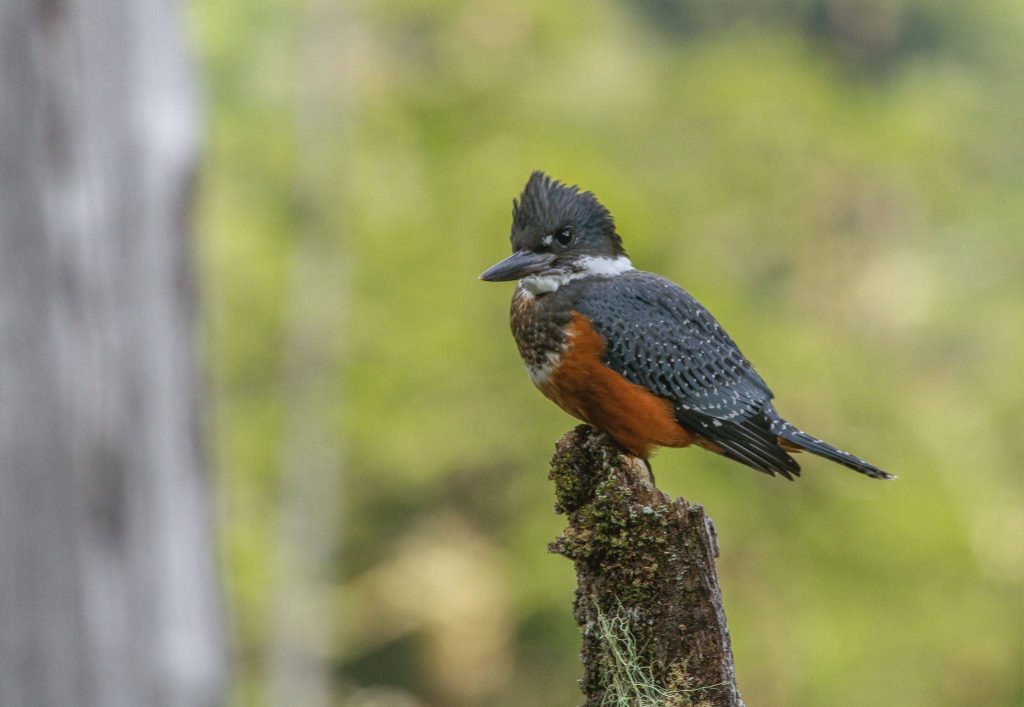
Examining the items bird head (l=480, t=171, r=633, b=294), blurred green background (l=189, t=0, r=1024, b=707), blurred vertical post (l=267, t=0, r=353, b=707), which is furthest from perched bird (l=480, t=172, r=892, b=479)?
blurred vertical post (l=267, t=0, r=353, b=707)

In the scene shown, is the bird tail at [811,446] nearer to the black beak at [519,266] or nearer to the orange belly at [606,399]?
the orange belly at [606,399]

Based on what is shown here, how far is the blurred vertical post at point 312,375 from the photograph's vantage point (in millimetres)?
11492

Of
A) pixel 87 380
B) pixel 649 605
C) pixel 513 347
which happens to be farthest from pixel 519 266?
pixel 513 347

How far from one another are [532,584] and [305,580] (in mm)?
2949

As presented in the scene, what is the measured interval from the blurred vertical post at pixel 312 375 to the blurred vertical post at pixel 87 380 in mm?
9719

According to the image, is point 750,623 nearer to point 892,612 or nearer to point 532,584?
point 892,612

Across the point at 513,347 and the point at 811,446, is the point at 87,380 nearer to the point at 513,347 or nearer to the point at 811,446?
the point at 811,446

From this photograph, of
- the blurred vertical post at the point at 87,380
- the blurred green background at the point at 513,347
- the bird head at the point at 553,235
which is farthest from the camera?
the blurred green background at the point at 513,347

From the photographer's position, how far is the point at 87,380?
62.2 inches

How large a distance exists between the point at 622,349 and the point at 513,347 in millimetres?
6234

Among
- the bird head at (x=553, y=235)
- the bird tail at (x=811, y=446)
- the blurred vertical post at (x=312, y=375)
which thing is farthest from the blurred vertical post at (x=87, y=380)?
the blurred vertical post at (x=312, y=375)

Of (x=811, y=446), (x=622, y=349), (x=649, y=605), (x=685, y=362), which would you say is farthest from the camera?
(x=811, y=446)

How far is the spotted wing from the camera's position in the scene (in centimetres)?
383

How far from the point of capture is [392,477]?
460 inches
